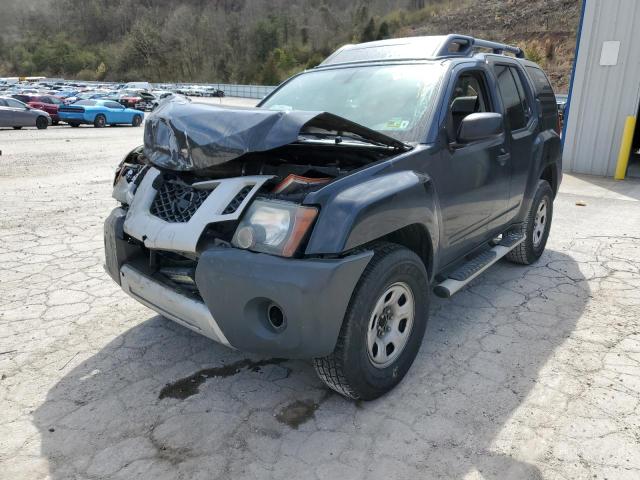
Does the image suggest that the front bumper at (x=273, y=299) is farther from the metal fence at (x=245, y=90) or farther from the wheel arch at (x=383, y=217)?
the metal fence at (x=245, y=90)

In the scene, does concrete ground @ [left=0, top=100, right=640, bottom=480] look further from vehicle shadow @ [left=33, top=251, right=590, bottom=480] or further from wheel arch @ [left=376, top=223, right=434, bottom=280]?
wheel arch @ [left=376, top=223, right=434, bottom=280]

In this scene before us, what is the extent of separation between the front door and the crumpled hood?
20.2 inches

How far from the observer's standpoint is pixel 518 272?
4871 mm

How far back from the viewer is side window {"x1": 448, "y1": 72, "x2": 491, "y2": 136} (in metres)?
3.36

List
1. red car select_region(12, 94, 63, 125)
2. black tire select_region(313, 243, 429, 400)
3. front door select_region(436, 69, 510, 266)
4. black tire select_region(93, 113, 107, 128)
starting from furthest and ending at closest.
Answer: red car select_region(12, 94, 63, 125)
black tire select_region(93, 113, 107, 128)
front door select_region(436, 69, 510, 266)
black tire select_region(313, 243, 429, 400)

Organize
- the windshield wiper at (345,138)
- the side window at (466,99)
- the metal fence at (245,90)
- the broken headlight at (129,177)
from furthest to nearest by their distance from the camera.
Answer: the metal fence at (245,90) → the side window at (466,99) → the broken headlight at (129,177) → the windshield wiper at (345,138)

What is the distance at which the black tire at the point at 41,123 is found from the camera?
20.2m

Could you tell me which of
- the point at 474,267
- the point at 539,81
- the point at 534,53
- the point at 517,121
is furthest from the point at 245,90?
the point at 474,267

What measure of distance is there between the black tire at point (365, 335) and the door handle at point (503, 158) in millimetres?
1457

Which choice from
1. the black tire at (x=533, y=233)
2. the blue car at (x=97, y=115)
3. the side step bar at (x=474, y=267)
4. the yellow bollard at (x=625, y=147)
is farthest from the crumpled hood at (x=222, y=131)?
the blue car at (x=97, y=115)

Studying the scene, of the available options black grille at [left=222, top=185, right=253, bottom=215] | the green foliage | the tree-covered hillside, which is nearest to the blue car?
black grille at [left=222, top=185, right=253, bottom=215]

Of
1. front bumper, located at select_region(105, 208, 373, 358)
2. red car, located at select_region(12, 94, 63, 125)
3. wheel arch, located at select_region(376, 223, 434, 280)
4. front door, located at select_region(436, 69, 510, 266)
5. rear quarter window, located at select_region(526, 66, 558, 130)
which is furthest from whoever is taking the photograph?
red car, located at select_region(12, 94, 63, 125)

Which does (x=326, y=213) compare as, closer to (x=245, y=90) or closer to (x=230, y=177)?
(x=230, y=177)

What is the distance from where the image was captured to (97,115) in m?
22.5
